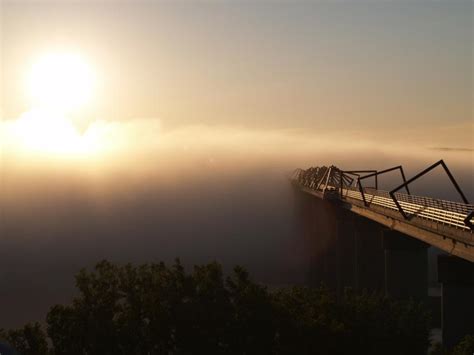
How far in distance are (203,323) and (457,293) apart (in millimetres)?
16512

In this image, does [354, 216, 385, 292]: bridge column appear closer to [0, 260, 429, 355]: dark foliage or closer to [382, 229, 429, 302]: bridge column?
[382, 229, 429, 302]: bridge column

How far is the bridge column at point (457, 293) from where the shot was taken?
3903 centimetres

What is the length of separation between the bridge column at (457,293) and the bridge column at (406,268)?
11.8m

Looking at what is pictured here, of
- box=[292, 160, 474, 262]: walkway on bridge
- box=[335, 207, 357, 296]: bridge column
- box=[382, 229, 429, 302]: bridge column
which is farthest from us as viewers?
box=[335, 207, 357, 296]: bridge column

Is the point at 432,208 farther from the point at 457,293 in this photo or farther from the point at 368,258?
the point at 368,258

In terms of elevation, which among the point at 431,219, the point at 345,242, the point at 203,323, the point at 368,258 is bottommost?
the point at 368,258

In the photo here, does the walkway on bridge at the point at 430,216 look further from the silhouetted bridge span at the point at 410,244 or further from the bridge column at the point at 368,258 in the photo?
the bridge column at the point at 368,258

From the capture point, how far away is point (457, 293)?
129 ft

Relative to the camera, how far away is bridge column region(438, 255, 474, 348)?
3903 cm

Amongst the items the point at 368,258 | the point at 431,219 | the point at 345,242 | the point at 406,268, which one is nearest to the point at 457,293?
the point at 431,219

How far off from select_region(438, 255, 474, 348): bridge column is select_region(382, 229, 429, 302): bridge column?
1185 centimetres

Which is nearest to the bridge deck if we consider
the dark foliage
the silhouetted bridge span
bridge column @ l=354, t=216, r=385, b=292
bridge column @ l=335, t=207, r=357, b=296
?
the silhouetted bridge span

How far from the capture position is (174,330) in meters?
38.6

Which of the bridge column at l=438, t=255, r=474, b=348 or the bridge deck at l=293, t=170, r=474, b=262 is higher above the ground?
the bridge deck at l=293, t=170, r=474, b=262
